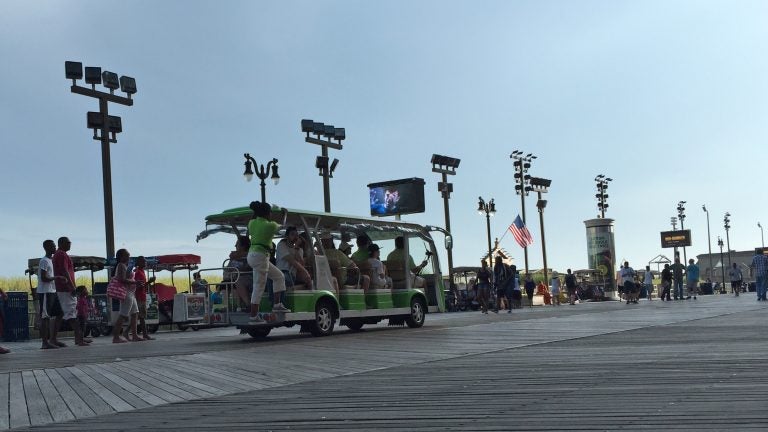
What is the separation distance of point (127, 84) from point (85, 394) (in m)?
26.4

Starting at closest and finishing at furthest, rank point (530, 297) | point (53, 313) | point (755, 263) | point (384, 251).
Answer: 1. point (53, 313)
2. point (384, 251)
3. point (755, 263)
4. point (530, 297)

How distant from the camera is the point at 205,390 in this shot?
768 cm

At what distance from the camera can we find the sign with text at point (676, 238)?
90.1m

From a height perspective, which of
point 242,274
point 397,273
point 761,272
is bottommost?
point 761,272

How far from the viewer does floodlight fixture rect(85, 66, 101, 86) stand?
30859mm

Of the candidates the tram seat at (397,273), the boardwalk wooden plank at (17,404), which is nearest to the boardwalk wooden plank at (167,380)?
the boardwalk wooden plank at (17,404)

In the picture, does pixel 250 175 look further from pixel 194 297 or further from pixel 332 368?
pixel 332 368

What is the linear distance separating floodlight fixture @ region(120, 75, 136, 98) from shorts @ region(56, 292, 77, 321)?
18.1 metres

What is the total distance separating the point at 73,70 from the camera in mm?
30719

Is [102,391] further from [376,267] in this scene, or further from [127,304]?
[376,267]

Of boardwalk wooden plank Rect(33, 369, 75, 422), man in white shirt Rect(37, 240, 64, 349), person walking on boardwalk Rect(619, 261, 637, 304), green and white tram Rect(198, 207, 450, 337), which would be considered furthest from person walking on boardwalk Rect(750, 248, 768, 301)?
boardwalk wooden plank Rect(33, 369, 75, 422)

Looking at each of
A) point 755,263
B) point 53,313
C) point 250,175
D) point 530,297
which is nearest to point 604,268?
point 530,297

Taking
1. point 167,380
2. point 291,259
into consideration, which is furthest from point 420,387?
point 291,259

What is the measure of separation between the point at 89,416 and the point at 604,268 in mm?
53516
